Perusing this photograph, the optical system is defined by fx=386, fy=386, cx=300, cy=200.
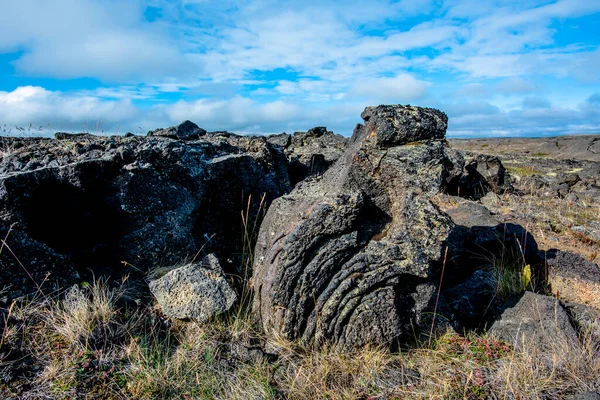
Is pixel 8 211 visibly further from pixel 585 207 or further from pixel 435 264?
pixel 585 207

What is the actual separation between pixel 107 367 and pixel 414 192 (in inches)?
178

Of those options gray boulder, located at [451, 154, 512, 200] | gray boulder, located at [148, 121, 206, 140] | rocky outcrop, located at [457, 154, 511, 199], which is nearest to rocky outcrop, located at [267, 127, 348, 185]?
gray boulder, located at [148, 121, 206, 140]

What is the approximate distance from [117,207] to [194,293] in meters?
2.12

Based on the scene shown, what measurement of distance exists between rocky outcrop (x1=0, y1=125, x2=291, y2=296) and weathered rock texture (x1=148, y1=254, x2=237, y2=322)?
1.98 feet

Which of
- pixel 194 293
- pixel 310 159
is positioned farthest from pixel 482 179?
pixel 194 293

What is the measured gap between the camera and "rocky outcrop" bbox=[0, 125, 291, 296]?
17.5ft

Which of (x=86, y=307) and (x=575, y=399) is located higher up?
(x=86, y=307)

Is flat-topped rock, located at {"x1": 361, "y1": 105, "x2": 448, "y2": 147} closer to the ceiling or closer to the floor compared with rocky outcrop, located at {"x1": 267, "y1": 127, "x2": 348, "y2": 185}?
closer to the ceiling

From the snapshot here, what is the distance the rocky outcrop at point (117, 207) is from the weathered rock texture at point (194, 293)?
1.98 ft

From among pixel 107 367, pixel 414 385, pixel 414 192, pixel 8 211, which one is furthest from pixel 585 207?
pixel 8 211

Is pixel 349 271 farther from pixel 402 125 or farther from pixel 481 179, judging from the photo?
pixel 481 179

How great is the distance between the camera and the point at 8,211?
5254mm

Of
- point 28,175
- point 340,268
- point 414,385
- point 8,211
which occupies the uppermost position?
point 28,175

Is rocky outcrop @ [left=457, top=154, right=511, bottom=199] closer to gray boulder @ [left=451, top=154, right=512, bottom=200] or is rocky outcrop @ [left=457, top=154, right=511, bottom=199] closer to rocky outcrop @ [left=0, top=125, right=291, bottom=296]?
gray boulder @ [left=451, top=154, right=512, bottom=200]
